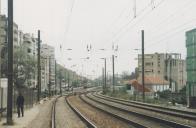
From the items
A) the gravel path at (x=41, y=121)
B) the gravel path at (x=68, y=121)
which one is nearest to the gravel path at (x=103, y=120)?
the gravel path at (x=68, y=121)

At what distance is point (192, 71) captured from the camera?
57688 mm

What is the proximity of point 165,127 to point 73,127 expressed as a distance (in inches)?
202

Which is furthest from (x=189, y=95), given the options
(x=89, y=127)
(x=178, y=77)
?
(x=178, y=77)

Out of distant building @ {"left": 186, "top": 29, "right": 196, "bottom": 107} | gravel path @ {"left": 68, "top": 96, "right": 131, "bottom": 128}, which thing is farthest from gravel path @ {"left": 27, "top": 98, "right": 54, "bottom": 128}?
distant building @ {"left": 186, "top": 29, "right": 196, "bottom": 107}

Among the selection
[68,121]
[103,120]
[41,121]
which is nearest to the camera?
[103,120]

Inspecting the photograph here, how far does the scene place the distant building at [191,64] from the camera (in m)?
56.2

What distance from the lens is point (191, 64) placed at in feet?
191

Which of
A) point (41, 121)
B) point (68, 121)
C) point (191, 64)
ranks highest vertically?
point (191, 64)

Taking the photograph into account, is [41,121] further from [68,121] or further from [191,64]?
[191,64]

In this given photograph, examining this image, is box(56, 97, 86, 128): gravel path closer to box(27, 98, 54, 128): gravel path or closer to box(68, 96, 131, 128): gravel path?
box(27, 98, 54, 128): gravel path

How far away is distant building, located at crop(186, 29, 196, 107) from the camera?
56.2 meters

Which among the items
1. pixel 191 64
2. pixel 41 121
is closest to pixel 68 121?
pixel 41 121

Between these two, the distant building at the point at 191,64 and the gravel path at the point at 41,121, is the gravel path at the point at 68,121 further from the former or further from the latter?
the distant building at the point at 191,64

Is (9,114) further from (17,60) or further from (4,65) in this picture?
(17,60)
